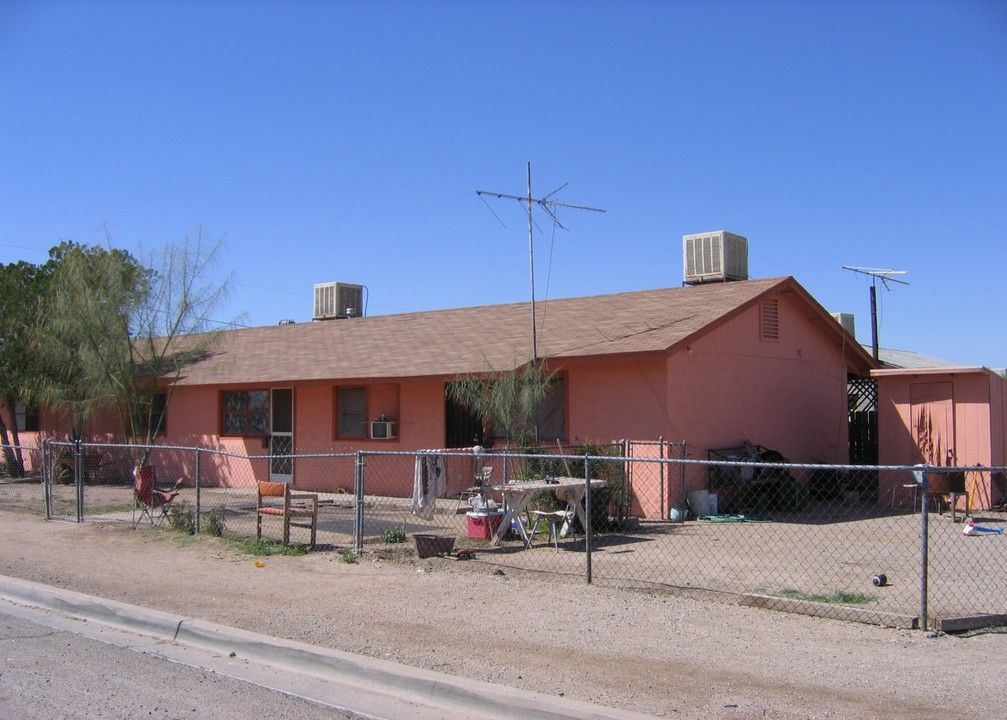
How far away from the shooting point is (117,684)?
6.46m

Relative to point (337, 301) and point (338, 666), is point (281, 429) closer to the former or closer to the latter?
point (337, 301)

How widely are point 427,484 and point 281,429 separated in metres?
9.45

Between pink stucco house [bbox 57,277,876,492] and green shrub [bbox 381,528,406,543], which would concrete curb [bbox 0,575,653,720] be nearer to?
green shrub [bbox 381,528,406,543]

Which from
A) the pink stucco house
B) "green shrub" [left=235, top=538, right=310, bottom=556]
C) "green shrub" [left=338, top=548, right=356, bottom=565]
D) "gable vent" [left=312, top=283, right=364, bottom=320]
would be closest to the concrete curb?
"green shrub" [left=235, top=538, right=310, bottom=556]

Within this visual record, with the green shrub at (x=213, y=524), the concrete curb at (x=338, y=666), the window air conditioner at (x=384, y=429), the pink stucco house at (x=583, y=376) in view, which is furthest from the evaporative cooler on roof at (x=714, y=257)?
the concrete curb at (x=338, y=666)

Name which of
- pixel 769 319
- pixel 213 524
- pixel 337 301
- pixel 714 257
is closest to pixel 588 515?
pixel 213 524

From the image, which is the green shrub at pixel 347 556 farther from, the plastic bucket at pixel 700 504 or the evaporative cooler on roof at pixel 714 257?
the evaporative cooler on roof at pixel 714 257

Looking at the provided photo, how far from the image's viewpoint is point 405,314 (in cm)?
2441

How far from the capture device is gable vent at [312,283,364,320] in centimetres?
2722

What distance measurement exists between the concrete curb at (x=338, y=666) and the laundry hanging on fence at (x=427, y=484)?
4183mm

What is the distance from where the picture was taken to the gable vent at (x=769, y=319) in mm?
17969

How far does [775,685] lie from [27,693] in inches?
187

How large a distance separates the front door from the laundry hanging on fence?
29.1ft

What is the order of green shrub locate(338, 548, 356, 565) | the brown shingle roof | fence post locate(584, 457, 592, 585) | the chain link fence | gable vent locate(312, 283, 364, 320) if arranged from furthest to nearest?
gable vent locate(312, 283, 364, 320)
the brown shingle roof
green shrub locate(338, 548, 356, 565)
fence post locate(584, 457, 592, 585)
the chain link fence
